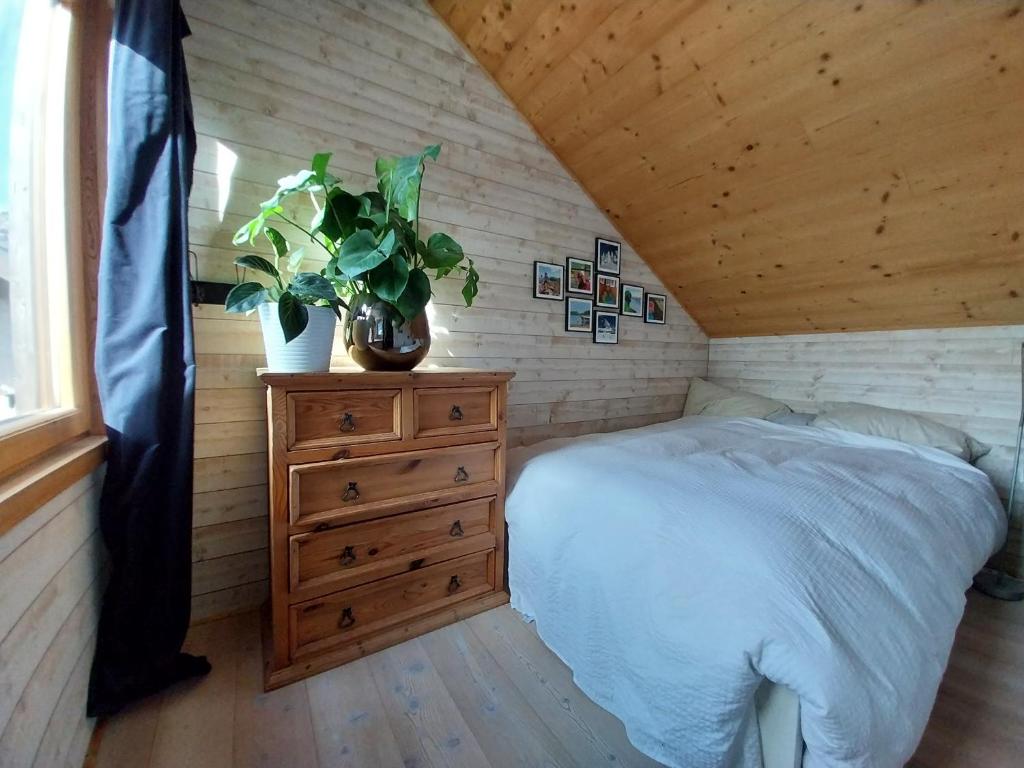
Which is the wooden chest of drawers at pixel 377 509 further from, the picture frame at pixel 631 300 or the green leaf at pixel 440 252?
the picture frame at pixel 631 300

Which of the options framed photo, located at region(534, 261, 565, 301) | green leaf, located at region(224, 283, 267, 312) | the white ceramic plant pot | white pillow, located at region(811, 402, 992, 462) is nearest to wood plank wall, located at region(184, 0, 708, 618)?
framed photo, located at region(534, 261, 565, 301)

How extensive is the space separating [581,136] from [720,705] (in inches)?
95.5

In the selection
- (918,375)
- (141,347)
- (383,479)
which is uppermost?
(141,347)

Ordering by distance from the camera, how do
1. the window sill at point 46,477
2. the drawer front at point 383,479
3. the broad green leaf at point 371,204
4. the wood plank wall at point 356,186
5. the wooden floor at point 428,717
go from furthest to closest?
the wood plank wall at point 356,186 → the broad green leaf at point 371,204 → the drawer front at point 383,479 → the wooden floor at point 428,717 → the window sill at point 46,477

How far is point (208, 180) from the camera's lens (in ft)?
4.91

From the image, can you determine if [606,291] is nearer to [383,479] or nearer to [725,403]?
[725,403]

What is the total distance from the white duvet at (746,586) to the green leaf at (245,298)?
44.5 inches

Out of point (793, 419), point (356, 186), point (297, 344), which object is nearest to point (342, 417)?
point (297, 344)

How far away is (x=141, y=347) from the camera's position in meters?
1.10

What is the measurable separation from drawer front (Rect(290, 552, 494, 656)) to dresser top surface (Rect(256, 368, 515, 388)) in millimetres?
716

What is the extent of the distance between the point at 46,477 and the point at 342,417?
640 millimetres

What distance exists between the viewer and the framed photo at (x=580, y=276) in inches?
96.7

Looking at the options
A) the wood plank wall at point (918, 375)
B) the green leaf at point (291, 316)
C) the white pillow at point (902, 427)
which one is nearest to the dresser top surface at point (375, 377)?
the green leaf at point (291, 316)

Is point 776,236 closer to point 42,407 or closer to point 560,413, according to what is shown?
point 560,413
